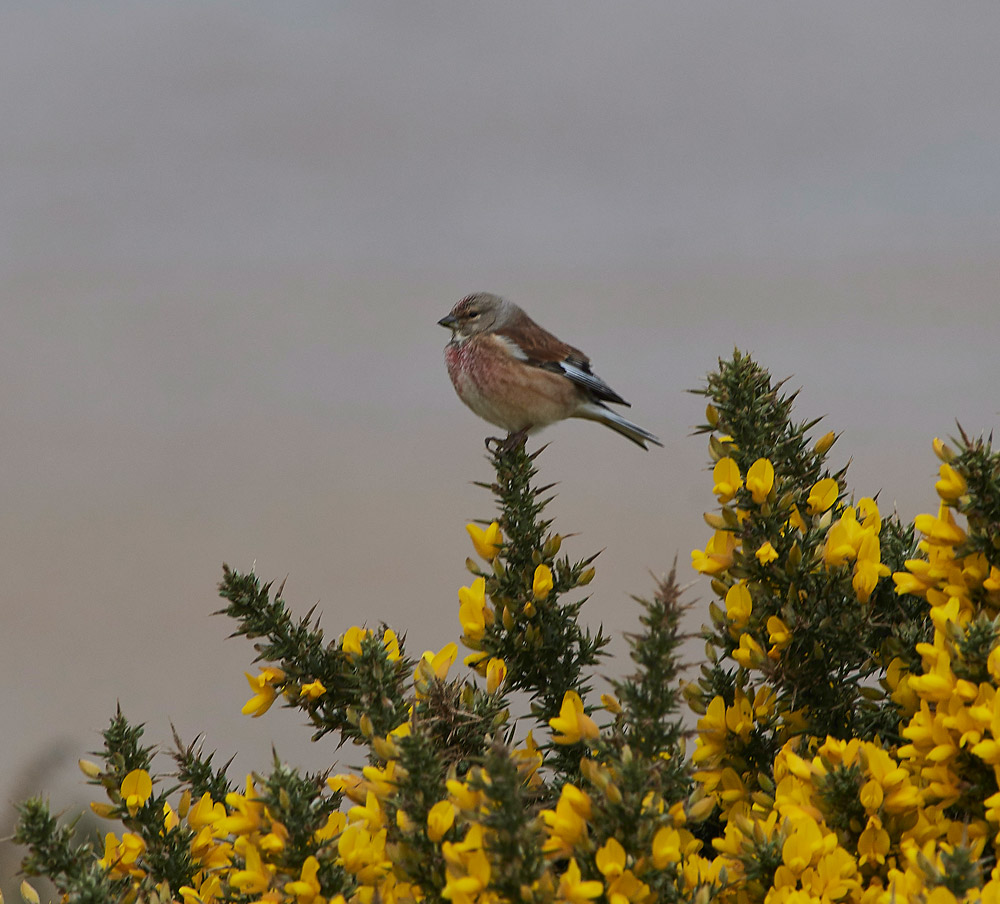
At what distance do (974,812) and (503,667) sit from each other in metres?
0.84

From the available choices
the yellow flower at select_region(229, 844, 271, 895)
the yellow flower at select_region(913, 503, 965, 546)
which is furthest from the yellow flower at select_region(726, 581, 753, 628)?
the yellow flower at select_region(229, 844, 271, 895)

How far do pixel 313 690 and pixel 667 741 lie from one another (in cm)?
93

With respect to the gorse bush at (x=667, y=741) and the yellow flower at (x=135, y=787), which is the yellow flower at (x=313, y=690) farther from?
the yellow flower at (x=135, y=787)

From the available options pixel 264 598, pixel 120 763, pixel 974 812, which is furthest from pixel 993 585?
pixel 120 763

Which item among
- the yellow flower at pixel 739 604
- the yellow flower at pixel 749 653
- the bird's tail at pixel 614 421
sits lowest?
the yellow flower at pixel 749 653

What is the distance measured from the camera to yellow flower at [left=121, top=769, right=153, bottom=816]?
2049 millimetres

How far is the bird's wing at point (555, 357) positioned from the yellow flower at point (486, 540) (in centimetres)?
242

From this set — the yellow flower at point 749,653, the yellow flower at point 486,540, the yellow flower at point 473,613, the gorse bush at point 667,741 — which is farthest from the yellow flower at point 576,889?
the yellow flower at point 486,540

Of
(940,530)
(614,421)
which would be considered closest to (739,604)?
(940,530)

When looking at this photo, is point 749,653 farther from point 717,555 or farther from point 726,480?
point 726,480

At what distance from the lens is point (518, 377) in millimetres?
4738

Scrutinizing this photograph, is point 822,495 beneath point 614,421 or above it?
beneath

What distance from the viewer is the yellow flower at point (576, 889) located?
55.1 inches

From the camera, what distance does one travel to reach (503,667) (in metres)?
2.13
